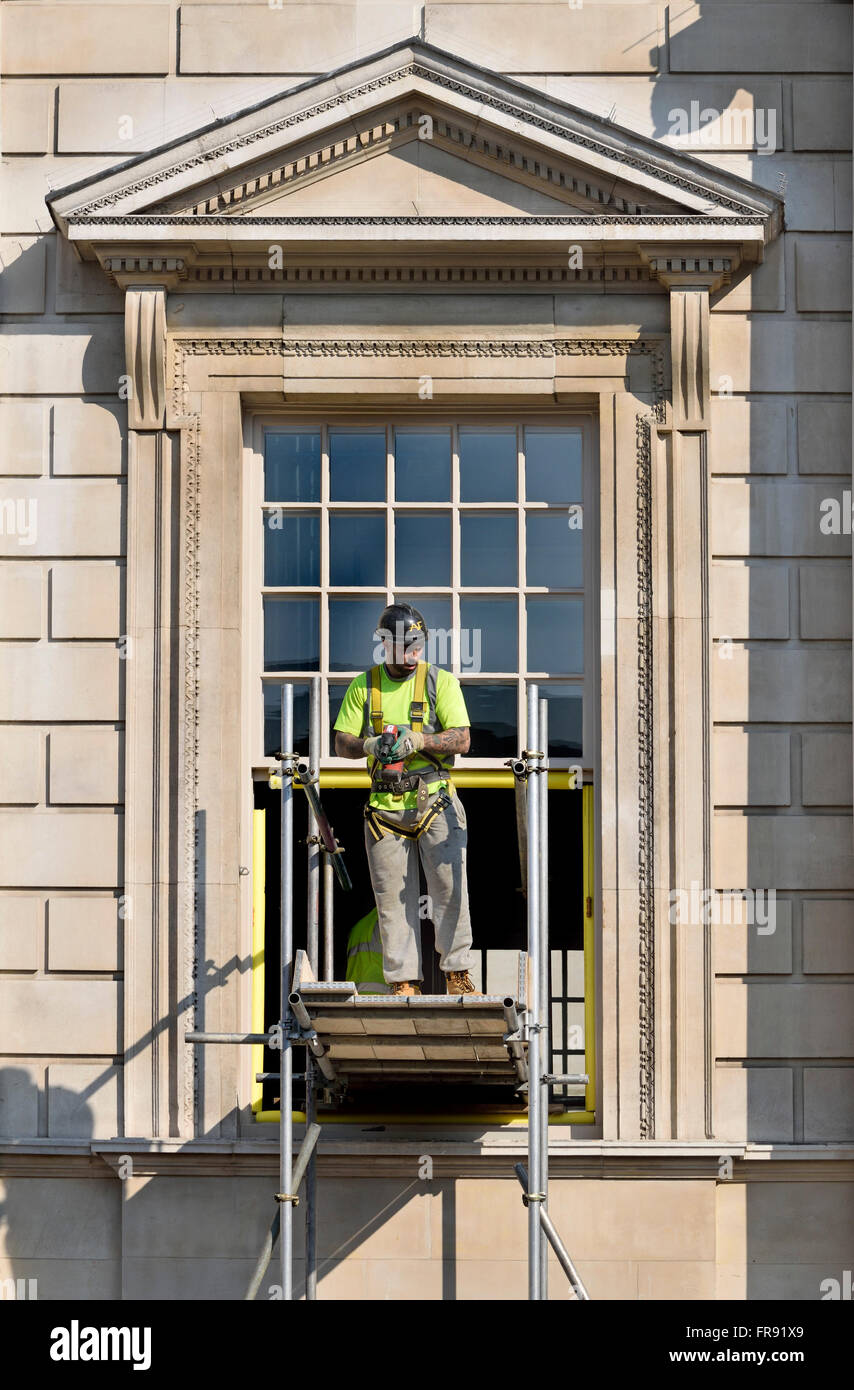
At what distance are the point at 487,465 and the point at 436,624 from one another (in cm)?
120

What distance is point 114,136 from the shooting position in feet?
51.4

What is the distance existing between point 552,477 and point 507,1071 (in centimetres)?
421

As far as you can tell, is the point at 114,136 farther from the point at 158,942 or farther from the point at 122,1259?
the point at 122,1259

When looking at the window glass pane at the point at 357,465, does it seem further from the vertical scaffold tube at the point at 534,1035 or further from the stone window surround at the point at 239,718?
the vertical scaffold tube at the point at 534,1035

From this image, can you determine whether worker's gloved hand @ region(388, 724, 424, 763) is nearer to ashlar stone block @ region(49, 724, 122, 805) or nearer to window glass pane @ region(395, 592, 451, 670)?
window glass pane @ region(395, 592, 451, 670)

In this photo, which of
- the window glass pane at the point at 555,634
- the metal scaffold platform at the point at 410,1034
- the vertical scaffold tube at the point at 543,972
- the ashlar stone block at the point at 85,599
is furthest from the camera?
the window glass pane at the point at 555,634

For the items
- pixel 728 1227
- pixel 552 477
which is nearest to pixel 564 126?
pixel 552 477

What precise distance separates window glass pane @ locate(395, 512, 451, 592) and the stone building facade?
209 millimetres

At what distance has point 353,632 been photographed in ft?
50.8

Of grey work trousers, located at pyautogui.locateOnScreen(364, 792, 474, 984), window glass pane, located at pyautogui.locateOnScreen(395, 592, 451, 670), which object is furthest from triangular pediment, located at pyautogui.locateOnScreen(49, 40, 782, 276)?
grey work trousers, located at pyautogui.locateOnScreen(364, 792, 474, 984)

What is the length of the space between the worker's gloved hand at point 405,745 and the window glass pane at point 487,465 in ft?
7.59

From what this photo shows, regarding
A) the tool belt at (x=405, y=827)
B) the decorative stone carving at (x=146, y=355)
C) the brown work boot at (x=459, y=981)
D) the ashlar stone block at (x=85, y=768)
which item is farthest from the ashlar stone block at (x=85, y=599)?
the brown work boot at (x=459, y=981)

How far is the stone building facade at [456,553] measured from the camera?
577 inches

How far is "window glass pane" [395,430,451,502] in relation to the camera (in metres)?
15.6
